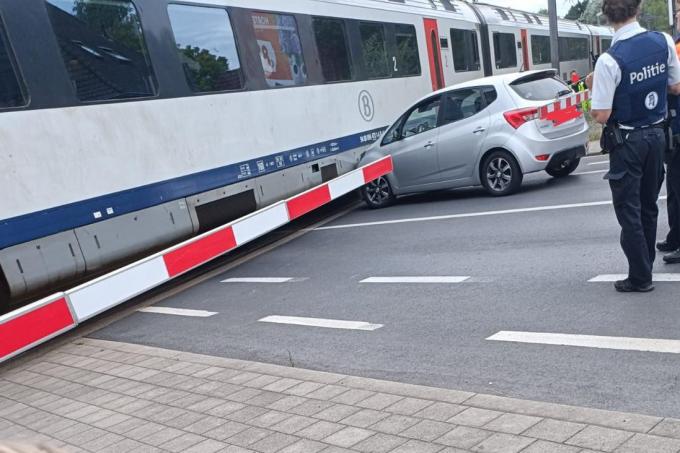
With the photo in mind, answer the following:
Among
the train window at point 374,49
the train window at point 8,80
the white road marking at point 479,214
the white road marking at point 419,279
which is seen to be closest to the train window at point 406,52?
the train window at point 374,49

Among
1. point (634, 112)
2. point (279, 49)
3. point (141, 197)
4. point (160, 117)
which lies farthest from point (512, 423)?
point (279, 49)

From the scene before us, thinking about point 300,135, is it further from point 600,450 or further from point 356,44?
point 600,450

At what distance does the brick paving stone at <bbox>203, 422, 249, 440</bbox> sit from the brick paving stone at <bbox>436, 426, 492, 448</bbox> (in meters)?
1.21

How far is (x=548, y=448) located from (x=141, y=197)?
602 centimetres

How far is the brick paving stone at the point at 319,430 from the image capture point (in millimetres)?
3555

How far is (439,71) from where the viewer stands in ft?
52.3

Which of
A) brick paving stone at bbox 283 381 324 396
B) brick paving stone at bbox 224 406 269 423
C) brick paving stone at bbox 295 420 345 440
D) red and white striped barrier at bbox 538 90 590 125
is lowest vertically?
brick paving stone at bbox 283 381 324 396

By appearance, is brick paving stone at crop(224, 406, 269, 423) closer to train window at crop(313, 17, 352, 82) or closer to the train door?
train window at crop(313, 17, 352, 82)

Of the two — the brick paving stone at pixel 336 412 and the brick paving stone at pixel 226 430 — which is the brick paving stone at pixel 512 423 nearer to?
the brick paving stone at pixel 336 412

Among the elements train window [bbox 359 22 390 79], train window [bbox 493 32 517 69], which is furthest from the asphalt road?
train window [bbox 493 32 517 69]

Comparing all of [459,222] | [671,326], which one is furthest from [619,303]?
[459,222]

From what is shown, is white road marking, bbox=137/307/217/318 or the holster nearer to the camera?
the holster

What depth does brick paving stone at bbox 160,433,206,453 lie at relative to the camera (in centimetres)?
370

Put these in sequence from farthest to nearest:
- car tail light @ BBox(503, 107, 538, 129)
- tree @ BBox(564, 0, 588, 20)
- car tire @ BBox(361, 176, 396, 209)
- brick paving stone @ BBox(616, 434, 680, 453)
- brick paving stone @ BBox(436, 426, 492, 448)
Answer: tree @ BBox(564, 0, 588, 20), car tire @ BBox(361, 176, 396, 209), car tail light @ BBox(503, 107, 538, 129), brick paving stone @ BBox(436, 426, 492, 448), brick paving stone @ BBox(616, 434, 680, 453)
